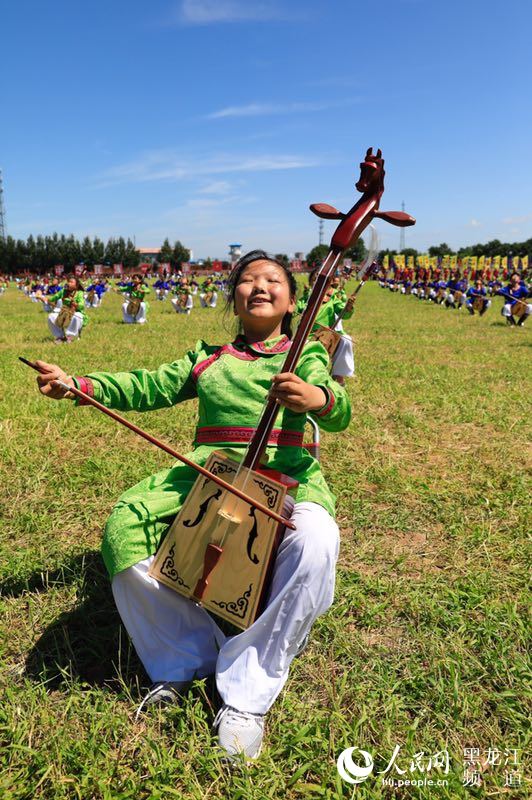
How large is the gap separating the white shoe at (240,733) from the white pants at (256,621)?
3cm

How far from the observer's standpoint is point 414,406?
6.12 m

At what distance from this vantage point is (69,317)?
10844 mm

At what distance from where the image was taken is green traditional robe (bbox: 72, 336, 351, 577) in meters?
1.99

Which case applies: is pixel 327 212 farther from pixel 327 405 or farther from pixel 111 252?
pixel 111 252

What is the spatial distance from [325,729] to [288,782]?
0.24 m

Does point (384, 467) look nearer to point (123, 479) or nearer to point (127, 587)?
point (123, 479)

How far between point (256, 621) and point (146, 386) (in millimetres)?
1047

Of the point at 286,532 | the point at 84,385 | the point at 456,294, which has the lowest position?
the point at 286,532

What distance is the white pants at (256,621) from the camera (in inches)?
71.2

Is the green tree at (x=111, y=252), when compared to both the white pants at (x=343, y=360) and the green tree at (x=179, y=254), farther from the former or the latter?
the white pants at (x=343, y=360)

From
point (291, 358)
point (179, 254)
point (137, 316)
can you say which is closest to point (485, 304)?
point (137, 316)

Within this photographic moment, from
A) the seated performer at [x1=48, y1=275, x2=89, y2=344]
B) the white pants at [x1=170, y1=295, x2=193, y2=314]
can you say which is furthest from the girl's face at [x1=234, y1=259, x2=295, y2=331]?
the white pants at [x1=170, y1=295, x2=193, y2=314]

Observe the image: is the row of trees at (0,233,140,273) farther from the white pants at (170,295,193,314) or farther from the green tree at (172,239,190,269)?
the white pants at (170,295,193,314)

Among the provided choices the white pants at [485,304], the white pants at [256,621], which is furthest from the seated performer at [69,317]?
the white pants at [485,304]
